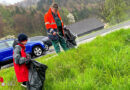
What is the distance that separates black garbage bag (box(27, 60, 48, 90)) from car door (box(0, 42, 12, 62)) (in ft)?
16.0

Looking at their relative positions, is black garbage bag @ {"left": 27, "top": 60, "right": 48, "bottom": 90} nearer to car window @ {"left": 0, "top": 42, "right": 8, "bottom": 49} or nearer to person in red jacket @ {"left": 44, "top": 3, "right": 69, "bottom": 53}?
person in red jacket @ {"left": 44, "top": 3, "right": 69, "bottom": 53}

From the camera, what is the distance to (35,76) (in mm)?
2506

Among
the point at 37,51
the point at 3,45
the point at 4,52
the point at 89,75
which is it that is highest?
the point at 89,75

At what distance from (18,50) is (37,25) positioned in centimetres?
4911

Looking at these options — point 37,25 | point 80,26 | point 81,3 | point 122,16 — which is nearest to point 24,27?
point 37,25

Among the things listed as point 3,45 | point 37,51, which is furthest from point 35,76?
point 37,51

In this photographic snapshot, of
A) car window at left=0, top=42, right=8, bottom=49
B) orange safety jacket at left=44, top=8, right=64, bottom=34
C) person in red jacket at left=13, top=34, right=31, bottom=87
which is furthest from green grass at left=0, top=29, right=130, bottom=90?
car window at left=0, top=42, right=8, bottom=49

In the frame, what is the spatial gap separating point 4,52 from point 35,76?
5202 millimetres

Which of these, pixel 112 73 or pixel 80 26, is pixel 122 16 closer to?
pixel 80 26

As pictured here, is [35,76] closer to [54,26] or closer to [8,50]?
[54,26]

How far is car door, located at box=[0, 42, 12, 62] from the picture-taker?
6.82 meters

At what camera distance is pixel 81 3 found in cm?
8094

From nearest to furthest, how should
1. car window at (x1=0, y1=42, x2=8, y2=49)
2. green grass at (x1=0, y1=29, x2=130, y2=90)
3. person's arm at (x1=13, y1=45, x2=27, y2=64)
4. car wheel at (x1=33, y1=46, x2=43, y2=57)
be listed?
1. green grass at (x1=0, y1=29, x2=130, y2=90)
2. person's arm at (x1=13, y1=45, x2=27, y2=64)
3. car window at (x1=0, y1=42, x2=8, y2=49)
4. car wheel at (x1=33, y1=46, x2=43, y2=57)

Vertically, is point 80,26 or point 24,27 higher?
point 24,27
